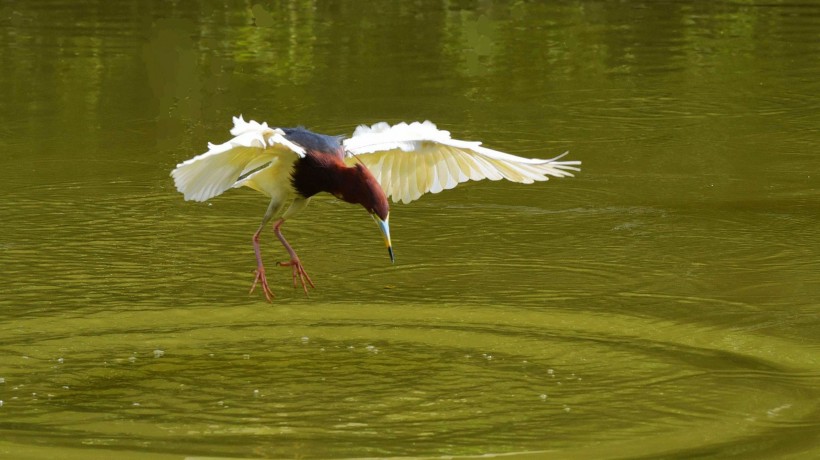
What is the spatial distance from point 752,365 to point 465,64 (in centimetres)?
751

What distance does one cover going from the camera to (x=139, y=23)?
50.2ft

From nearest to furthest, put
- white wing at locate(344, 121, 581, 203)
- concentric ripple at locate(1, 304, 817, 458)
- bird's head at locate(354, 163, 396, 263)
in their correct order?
concentric ripple at locate(1, 304, 817, 458) → bird's head at locate(354, 163, 396, 263) → white wing at locate(344, 121, 581, 203)

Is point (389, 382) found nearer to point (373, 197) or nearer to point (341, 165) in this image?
point (373, 197)

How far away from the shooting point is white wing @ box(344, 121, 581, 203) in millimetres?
5844

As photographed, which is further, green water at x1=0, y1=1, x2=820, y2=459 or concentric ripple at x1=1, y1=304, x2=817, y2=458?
green water at x1=0, y1=1, x2=820, y2=459

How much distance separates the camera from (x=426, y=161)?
6.23m

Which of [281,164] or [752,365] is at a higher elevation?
[281,164]

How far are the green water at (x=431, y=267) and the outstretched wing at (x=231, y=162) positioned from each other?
0.69 meters

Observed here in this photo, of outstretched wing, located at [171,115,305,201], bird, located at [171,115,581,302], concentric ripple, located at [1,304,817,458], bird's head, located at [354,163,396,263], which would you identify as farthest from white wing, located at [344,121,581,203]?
concentric ripple, located at [1,304,817,458]

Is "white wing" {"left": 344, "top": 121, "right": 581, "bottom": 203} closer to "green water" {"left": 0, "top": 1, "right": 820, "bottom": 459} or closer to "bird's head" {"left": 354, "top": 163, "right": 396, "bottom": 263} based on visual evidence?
"bird's head" {"left": 354, "top": 163, "right": 396, "bottom": 263}

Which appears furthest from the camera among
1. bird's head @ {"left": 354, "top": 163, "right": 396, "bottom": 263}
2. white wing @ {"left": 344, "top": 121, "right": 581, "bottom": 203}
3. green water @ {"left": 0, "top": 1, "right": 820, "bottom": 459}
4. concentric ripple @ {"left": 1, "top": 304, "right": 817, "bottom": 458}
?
white wing @ {"left": 344, "top": 121, "right": 581, "bottom": 203}

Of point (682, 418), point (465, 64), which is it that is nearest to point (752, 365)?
point (682, 418)

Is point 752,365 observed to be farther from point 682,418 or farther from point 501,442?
point 501,442

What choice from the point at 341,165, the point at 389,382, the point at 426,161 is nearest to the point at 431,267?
the point at 426,161
